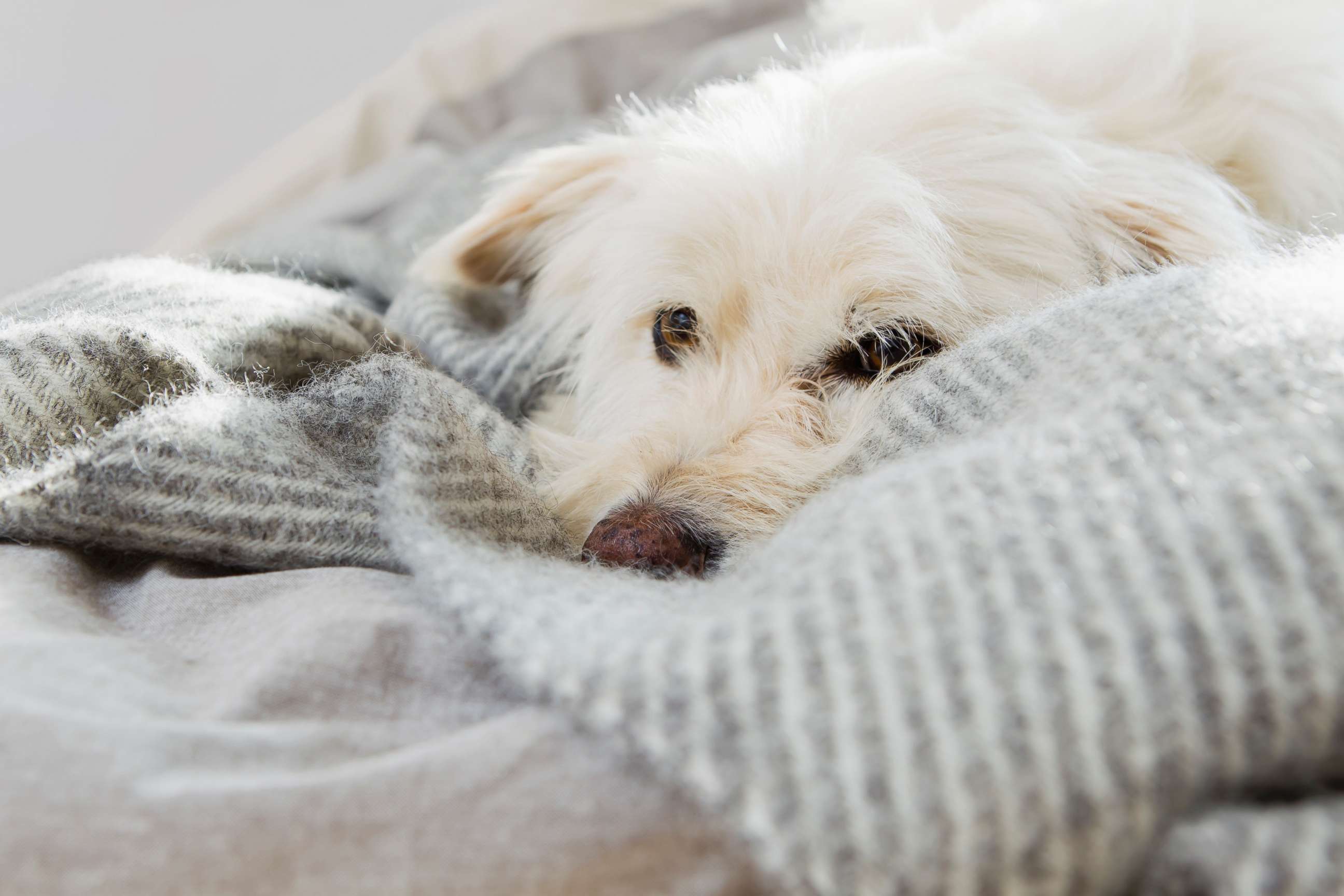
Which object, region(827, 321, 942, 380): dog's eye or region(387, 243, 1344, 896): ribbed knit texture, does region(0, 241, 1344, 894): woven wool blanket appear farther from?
region(827, 321, 942, 380): dog's eye

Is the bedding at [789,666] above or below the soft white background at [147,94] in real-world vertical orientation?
below

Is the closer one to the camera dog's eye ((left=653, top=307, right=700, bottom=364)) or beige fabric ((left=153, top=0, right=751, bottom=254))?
dog's eye ((left=653, top=307, right=700, bottom=364))

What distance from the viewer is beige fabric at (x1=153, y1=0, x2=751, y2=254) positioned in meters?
2.03

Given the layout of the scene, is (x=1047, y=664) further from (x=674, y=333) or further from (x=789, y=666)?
(x=674, y=333)

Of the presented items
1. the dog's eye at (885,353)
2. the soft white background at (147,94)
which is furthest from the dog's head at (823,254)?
the soft white background at (147,94)

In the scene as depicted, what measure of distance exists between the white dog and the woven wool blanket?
0.86 ft

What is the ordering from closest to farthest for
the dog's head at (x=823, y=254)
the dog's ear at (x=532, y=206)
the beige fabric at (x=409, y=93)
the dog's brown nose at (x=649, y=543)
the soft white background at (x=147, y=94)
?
the dog's brown nose at (x=649, y=543)
the dog's head at (x=823, y=254)
the dog's ear at (x=532, y=206)
the beige fabric at (x=409, y=93)
the soft white background at (x=147, y=94)

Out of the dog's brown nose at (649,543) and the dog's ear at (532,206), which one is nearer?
the dog's brown nose at (649,543)

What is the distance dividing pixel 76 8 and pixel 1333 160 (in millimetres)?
2724

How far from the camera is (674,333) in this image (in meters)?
1.10

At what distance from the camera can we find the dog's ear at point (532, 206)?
1.24 meters

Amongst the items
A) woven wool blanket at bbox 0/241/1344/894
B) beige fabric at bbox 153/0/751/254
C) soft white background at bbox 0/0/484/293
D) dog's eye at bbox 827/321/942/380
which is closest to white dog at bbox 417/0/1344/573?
dog's eye at bbox 827/321/942/380

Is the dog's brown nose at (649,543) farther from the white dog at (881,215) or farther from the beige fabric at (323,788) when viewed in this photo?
the beige fabric at (323,788)

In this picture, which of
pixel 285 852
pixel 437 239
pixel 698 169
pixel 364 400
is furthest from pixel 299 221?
pixel 285 852
